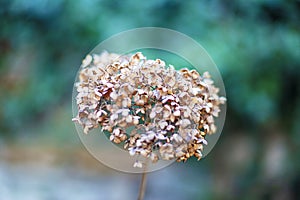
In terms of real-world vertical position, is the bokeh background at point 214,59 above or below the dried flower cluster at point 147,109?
above

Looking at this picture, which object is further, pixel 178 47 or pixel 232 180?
pixel 232 180

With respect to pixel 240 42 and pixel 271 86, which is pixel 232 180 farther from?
pixel 240 42

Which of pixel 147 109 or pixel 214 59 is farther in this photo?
pixel 214 59

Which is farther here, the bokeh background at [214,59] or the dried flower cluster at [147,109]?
the bokeh background at [214,59]

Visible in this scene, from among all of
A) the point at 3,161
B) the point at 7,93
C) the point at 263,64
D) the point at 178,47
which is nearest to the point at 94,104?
the point at 178,47

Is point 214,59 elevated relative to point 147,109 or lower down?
elevated
